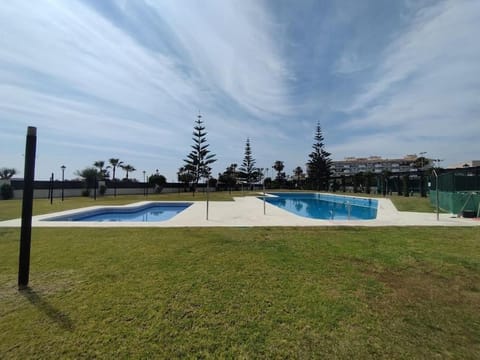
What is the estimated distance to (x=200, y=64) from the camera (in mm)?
8297

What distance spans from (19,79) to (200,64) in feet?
17.6

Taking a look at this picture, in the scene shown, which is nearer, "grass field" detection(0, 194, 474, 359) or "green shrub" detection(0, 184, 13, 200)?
"grass field" detection(0, 194, 474, 359)

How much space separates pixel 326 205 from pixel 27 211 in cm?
1594

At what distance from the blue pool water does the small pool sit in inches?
265

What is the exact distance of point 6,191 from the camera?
14.0 metres

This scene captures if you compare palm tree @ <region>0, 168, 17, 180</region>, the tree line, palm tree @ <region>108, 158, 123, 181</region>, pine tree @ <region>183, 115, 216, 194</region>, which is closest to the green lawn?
pine tree @ <region>183, 115, 216, 194</region>

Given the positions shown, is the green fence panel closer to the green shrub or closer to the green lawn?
the green lawn

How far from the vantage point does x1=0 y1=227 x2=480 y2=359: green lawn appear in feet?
4.82

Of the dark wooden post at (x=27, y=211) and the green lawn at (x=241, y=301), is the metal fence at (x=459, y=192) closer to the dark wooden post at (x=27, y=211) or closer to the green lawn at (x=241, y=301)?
the green lawn at (x=241, y=301)

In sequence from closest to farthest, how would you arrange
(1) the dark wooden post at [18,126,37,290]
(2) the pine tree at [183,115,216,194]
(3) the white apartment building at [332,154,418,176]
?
1. (1) the dark wooden post at [18,126,37,290]
2. (2) the pine tree at [183,115,216,194]
3. (3) the white apartment building at [332,154,418,176]

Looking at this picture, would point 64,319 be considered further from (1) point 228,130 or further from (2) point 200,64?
(1) point 228,130

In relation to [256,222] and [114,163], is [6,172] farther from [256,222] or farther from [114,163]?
[256,222]

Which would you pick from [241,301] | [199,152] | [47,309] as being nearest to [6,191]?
[199,152]

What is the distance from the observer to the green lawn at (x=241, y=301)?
4.82 feet
